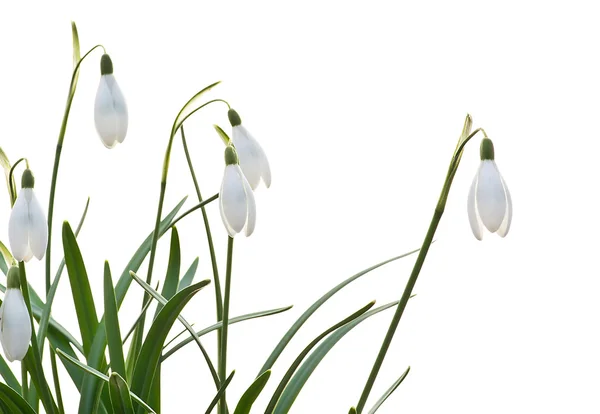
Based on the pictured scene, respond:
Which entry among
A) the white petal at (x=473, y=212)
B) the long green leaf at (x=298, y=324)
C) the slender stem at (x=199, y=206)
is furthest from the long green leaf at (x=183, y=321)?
the white petal at (x=473, y=212)

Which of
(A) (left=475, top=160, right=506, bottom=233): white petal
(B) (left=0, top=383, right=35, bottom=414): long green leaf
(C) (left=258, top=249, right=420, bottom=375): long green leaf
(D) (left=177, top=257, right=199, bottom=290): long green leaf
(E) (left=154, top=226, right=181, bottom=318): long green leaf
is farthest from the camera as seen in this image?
(D) (left=177, top=257, right=199, bottom=290): long green leaf

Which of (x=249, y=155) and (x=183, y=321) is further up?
(x=249, y=155)

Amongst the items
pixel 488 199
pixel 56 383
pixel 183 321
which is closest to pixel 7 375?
pixel 56 383

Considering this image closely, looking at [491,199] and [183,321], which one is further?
[183,321]

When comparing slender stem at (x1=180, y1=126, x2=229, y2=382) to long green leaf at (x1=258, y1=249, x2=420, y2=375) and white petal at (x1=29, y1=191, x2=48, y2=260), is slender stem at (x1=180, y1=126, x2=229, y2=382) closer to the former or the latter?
long green leaf at (x1=258, y1=249, x2=420, y2=375)

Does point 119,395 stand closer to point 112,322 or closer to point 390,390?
point 112,322

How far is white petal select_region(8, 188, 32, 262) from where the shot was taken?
63.6 inches

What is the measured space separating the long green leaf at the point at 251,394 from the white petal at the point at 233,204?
0.34 m

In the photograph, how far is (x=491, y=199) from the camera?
1568 millimetres

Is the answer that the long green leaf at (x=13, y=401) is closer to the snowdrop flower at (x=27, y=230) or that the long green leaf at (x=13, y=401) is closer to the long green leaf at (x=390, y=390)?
the snowdrop flower at (x=27, y=230)

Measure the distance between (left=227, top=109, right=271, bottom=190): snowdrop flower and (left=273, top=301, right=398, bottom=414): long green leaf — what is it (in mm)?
469

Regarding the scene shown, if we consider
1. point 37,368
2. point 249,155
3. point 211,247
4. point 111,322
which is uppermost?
point 249,155

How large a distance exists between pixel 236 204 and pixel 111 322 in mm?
495

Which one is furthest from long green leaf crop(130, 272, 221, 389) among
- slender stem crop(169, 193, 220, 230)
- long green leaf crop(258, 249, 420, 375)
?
slender stem crop(169, 193, 220, 230)
